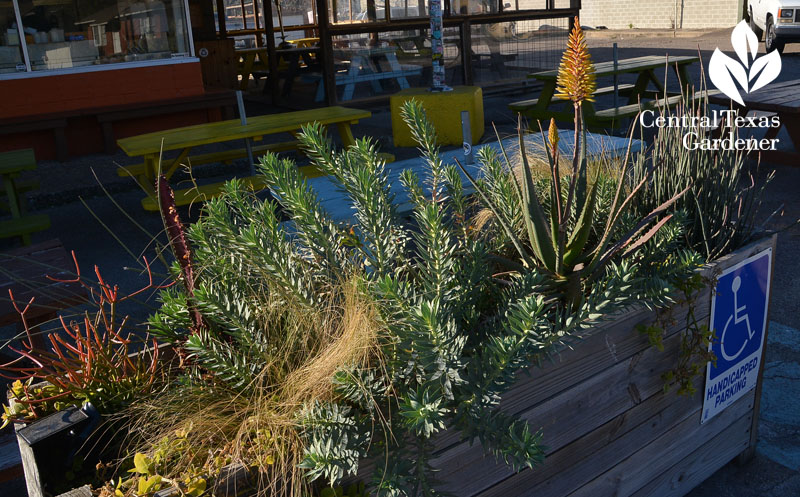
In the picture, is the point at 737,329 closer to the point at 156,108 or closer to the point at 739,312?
the point at 739,312

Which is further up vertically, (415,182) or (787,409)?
(415,182)

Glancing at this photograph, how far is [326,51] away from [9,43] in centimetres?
423

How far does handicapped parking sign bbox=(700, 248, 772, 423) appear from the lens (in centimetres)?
240

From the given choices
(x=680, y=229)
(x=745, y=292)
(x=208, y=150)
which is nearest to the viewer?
(x=680, y=229)

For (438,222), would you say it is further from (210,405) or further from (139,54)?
(139,54)

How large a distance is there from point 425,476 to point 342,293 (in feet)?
1.71

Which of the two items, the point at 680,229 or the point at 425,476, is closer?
the point at 425,476

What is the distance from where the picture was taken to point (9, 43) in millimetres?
8484

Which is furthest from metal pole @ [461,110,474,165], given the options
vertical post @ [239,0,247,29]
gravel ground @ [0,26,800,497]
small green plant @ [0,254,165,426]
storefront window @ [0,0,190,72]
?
vertical post @ [239,0,247,29]

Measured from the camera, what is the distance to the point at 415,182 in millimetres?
2006

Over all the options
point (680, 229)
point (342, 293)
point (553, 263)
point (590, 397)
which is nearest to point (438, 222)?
point (342, 293)

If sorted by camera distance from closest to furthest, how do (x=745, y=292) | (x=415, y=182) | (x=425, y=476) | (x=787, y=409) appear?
(x=425, y=476) → (x=415, y=182) → (x=745, y=292) → (x=787, y=409)

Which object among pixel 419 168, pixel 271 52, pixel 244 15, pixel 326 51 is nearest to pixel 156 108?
pixel 326 51

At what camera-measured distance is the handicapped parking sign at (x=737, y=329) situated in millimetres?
2404
